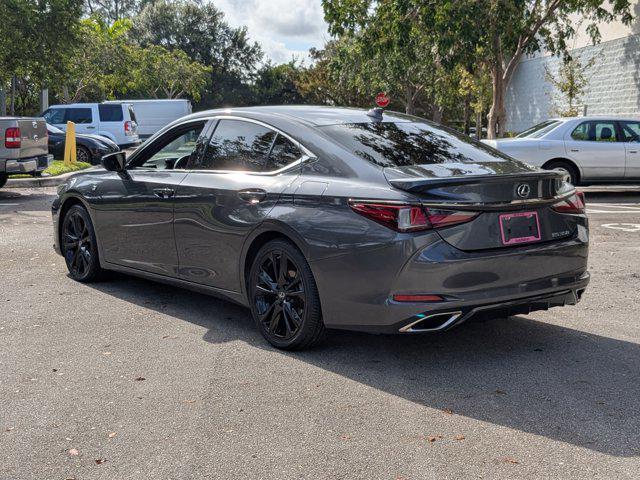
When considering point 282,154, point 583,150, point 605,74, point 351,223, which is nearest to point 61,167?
point 583,150

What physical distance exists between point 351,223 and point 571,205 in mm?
1464

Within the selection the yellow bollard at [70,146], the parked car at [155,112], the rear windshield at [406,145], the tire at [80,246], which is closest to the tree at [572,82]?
the yellow bollard at [70,146]

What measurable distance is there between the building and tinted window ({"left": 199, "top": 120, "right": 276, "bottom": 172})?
934 inches

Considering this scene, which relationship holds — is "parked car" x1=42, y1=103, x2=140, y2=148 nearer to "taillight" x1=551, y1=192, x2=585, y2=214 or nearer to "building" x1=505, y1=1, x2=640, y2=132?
"building" x1=505, y1=1, x2=640, y2=132

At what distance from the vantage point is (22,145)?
1584cm

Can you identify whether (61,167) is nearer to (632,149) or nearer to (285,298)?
(632,149)

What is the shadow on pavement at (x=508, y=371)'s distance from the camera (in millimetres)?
4234

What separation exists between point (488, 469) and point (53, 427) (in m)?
2.10

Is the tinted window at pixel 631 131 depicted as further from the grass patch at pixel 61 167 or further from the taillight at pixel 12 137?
the grass patch at pixel 61 167

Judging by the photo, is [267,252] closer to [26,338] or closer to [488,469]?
[26,338]

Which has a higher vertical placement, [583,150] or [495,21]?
[495,21]

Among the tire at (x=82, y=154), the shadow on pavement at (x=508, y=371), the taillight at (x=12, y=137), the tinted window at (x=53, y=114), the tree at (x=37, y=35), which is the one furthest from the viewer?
the tinted window at (x=53, y=114)

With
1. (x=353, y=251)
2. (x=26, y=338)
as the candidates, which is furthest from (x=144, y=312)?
(x=353, y=251)

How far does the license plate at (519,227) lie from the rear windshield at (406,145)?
61cm
